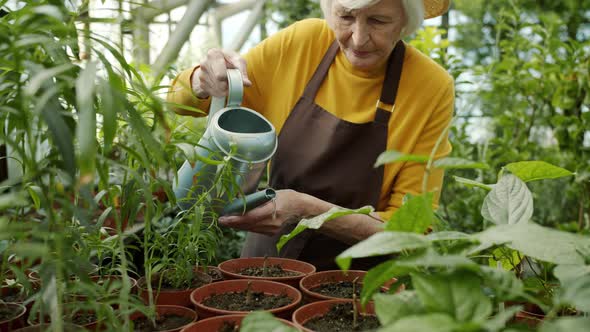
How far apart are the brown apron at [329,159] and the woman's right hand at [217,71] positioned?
32cm

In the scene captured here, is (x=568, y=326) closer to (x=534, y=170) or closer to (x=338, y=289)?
(x=534, y=170)

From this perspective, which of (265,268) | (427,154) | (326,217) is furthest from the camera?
(427,154)

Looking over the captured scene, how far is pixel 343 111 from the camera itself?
168 cm

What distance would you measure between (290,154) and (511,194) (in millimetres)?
866

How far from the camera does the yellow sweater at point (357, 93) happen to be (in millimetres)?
1608

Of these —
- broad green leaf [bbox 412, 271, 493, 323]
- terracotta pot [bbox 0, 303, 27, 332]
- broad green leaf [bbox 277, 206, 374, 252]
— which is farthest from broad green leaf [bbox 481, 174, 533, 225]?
terracotta pot [bbox 0, 303, 27, 332]

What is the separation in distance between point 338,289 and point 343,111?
0.66m

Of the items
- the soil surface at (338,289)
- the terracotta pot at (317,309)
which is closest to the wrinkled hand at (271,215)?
the soil surface at (338,289)

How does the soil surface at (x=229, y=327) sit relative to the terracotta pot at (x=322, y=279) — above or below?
above

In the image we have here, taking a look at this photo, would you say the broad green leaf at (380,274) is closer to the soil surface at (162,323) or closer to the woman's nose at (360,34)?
the soil surface at (162,323)

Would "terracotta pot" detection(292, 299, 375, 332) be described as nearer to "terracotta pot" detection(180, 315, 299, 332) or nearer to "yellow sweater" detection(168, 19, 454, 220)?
"terracotta pot" detection(180, 315, 299, 332)

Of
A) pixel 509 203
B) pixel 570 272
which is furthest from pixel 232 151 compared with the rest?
pixel 570 272

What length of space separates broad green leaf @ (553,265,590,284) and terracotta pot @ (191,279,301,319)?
535mm

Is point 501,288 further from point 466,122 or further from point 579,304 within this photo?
point 466,122
